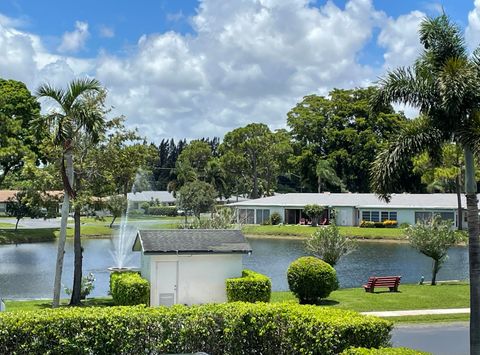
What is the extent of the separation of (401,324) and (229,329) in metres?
9.28

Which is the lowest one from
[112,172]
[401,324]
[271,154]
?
[401,324]

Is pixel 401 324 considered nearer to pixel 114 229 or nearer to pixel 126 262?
pixel 126 262

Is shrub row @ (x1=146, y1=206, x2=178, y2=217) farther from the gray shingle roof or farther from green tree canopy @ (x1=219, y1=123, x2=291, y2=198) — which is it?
the gray shingle roof

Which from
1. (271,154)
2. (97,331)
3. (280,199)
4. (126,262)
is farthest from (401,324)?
(271,154)

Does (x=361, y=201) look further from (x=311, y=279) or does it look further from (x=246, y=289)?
(x=246, y=289)

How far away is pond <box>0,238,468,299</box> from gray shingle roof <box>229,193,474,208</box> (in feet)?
44.5

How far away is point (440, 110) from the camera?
51.4ft

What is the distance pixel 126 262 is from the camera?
38562 mm

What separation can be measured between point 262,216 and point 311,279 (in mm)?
53697

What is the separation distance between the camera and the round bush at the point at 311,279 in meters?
23.5

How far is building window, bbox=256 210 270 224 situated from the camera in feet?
252

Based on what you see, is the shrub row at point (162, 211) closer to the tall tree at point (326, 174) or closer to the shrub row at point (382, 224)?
the tall tree at point (326, 174)

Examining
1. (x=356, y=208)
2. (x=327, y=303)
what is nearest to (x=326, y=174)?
(x=356, y=208)

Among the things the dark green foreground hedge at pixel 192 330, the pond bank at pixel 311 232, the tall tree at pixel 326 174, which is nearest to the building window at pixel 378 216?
the pond bank at pixel 311 232
